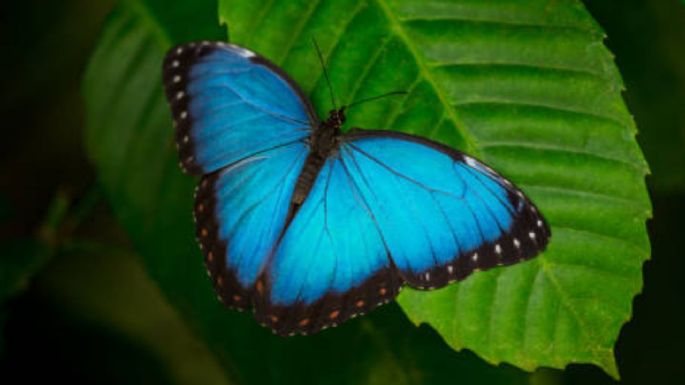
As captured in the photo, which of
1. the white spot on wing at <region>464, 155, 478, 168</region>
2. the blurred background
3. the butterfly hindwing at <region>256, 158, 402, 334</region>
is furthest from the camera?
the blurred background

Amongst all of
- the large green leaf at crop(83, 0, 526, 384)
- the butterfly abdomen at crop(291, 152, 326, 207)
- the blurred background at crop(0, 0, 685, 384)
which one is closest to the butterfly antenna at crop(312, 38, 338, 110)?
the butterfly abdomen at crop(291, 152, 326, 207)

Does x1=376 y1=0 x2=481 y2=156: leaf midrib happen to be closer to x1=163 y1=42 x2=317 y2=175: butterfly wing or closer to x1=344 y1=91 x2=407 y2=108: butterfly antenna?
x1=344 y1=91 x2=407 y2=108: butterfly antenna

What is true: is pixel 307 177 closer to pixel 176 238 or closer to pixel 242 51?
pixel 242 51

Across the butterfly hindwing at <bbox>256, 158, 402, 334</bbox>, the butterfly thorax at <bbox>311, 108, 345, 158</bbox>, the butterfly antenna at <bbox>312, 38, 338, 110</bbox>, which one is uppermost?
the butterfly antenna at <bbox>312, 38, 338, 110</bbox>

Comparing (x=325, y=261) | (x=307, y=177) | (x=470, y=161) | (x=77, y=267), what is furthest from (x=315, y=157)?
(x=77, y=267)

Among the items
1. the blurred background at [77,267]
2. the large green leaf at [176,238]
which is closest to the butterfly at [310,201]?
the large green leaf at [176,238]

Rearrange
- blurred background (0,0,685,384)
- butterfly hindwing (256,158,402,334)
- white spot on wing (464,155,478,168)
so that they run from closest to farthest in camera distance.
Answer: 1. white spot on wing (464,155,478,168)
2. butterfly hindwing (256,158,402,334)
3. blurred background (0,0,685,384)
